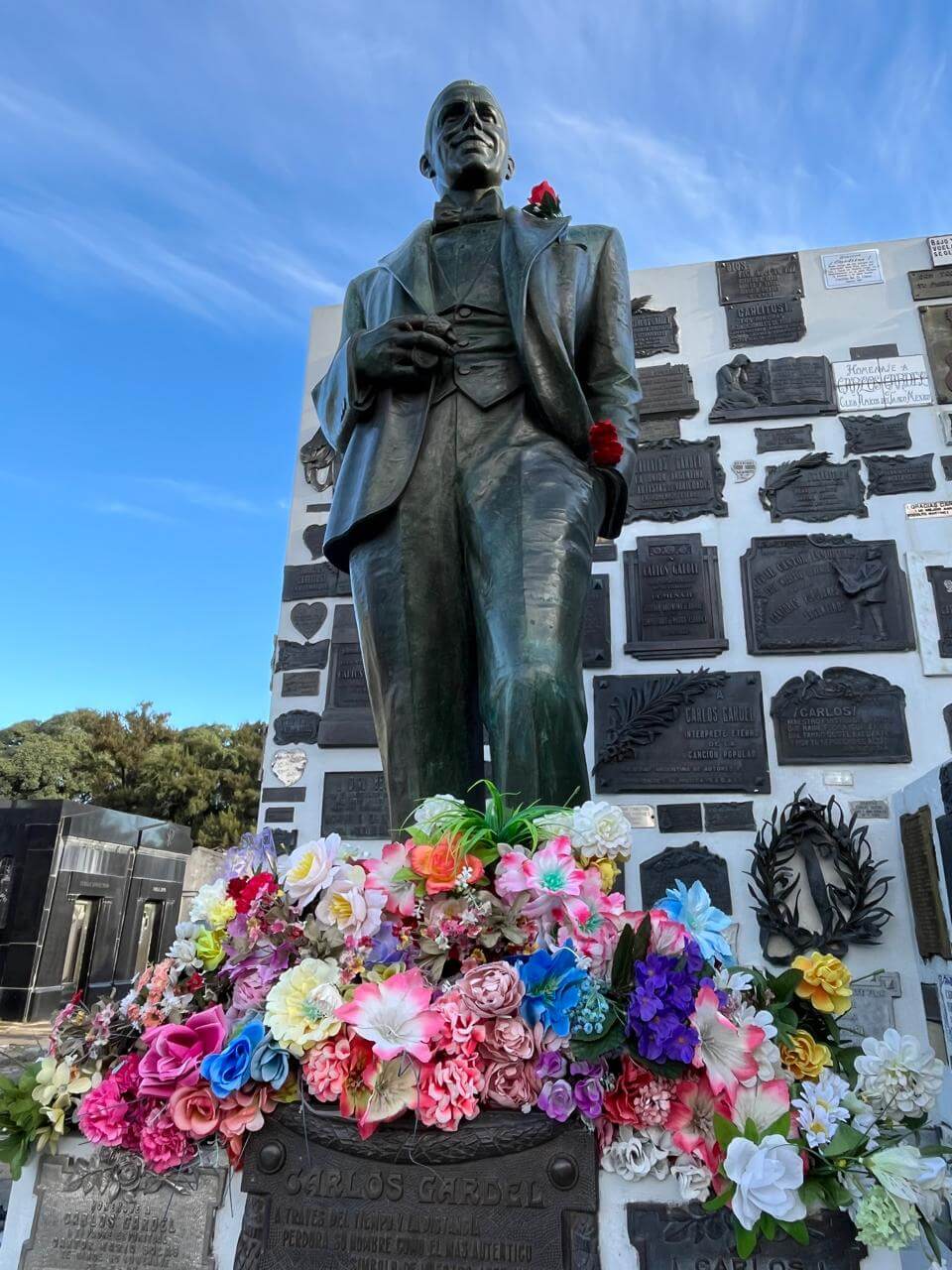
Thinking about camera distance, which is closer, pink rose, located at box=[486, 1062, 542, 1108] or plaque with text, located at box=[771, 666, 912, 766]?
pink rose, located at box=[486, 1062, 542, 1108]

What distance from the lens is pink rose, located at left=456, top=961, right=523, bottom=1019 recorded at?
1370 mm

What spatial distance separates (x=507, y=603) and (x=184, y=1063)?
1255 mm

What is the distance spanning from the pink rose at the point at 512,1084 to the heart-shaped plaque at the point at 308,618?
5.12 metres

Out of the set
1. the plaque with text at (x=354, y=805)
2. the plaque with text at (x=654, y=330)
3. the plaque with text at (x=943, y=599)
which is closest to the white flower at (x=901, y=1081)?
the plaque with text at (x=354, y=805)

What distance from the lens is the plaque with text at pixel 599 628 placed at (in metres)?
5.64

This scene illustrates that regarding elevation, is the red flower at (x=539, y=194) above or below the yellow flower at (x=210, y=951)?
above

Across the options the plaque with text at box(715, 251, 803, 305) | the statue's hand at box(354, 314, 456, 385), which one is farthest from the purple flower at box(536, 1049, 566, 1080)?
the plaque with text at box(715, 251, 803, 305)

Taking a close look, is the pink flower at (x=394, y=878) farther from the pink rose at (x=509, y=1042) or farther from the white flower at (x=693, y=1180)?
the white flower at (x=693, y=1180)

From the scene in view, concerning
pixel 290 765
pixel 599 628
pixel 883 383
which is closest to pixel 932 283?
pixel 883 383

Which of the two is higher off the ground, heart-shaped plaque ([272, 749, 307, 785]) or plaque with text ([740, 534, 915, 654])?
plaque with text ([740, 534, 915, 654])

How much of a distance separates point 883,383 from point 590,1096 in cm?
599

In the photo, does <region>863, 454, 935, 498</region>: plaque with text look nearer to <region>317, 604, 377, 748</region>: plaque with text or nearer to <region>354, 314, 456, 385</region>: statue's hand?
<region>317, 604, 377, 748</region>: plaque with text

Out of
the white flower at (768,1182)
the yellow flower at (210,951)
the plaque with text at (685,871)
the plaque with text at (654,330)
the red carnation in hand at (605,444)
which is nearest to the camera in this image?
the white flower at (768,1182)

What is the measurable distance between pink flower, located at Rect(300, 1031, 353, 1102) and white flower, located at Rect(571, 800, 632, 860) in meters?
0.52
